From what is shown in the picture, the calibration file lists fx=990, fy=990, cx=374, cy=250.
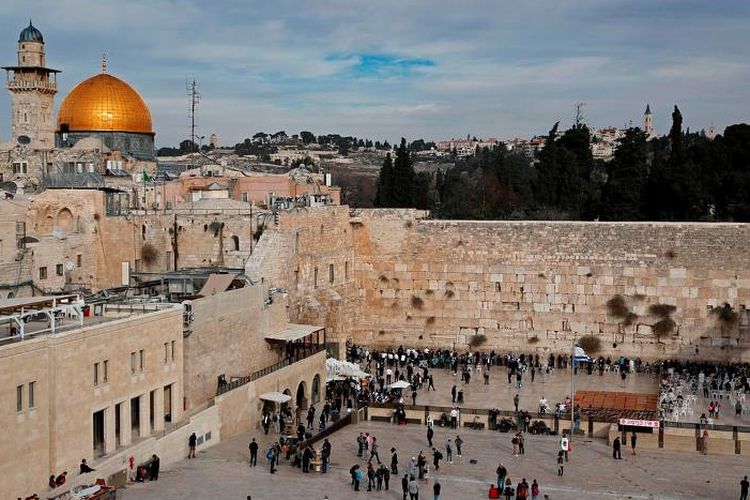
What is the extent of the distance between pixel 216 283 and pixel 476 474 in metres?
8.02

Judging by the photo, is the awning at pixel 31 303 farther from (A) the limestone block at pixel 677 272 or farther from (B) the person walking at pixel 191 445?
(A) the limestone block at pixel 677 272

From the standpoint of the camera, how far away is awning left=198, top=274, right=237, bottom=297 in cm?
2248

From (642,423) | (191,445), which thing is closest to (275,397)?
(191,445)

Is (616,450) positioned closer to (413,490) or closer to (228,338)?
(413,490)

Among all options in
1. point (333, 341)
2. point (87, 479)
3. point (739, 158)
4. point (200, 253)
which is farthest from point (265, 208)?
point (739, 158)

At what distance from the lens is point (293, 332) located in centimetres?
2419

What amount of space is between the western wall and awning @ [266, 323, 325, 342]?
1696 millimetres

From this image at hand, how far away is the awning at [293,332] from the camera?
23438 mm

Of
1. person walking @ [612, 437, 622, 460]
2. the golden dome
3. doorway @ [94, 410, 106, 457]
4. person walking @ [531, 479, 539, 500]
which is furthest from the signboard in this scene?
the golden dome

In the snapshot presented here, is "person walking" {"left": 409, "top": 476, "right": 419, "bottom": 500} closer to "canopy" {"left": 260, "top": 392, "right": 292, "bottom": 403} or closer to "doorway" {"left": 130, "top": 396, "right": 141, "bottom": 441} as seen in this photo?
"doorway" {"left": 130, "top": 396, "right": 141, "bottom": 441}

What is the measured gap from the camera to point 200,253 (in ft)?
89.0

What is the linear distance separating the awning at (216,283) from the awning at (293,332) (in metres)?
1.60

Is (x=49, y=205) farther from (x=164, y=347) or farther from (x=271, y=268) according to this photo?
(x=164, y=347)

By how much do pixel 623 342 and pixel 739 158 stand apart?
9.77 meters
